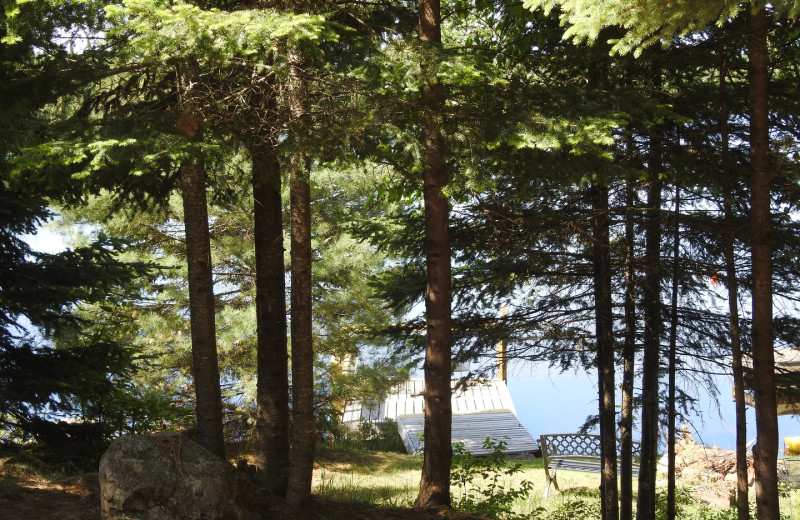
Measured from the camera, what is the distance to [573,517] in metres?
9.29

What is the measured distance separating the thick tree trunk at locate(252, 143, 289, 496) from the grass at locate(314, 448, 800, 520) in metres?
1.19

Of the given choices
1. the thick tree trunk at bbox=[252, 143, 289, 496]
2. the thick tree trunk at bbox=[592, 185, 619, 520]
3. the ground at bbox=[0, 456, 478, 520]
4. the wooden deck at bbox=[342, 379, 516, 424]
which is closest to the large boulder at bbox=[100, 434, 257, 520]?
the ground at bbox=[0, 456, 478, 520]

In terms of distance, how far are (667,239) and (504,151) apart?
150 inches

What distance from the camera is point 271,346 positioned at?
7930 mm

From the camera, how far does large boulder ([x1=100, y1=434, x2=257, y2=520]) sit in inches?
208

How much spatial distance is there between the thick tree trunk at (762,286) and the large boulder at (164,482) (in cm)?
490

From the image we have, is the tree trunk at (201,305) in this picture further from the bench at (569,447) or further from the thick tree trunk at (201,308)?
the bench at (569,447)

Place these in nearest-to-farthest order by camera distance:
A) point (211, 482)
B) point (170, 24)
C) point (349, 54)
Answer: point (170, 24) < point (211, 482) < point (349, 54)

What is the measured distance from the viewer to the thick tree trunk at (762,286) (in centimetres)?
650

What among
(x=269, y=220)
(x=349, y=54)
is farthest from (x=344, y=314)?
(x=349, y=54)

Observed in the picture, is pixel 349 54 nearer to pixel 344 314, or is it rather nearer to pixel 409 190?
pixel 409 190

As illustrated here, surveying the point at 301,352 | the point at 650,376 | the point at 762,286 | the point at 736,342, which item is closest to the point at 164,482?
the point at 301,352

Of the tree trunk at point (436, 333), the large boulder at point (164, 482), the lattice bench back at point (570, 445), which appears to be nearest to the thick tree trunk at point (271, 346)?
the tree trunk at point (436, 333)

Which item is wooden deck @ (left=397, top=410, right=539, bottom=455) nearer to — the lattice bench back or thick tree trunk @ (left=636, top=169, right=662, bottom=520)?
the lattice bench back
